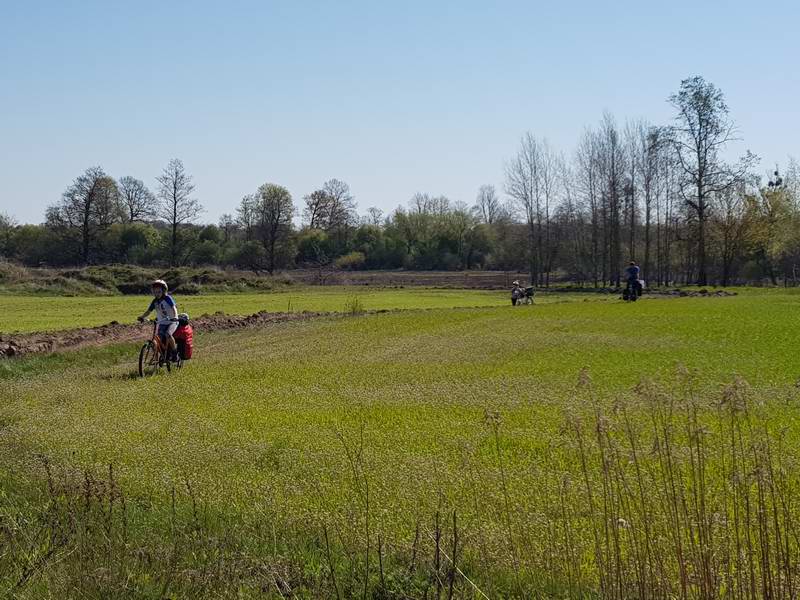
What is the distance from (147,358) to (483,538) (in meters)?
12.2

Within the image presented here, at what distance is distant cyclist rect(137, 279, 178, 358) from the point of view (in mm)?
16344

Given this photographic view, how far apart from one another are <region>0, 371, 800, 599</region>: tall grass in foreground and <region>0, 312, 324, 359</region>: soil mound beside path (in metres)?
15.8

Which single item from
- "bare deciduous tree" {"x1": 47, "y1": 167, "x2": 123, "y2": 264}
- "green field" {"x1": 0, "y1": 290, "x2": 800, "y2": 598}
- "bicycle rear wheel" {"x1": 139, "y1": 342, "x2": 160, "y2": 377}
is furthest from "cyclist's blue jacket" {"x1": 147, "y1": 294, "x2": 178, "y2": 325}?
"bare deciduous tree" {"x1": 47, "y1": 167, "x2": 123, "y2": 264}

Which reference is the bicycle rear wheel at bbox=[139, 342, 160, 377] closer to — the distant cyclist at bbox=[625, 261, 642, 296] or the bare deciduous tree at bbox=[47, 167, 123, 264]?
the distant cyclist at bbox=[625, 261, 642, 296]

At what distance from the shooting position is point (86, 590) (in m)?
5.02

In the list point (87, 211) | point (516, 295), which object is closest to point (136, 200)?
point (87, 211)

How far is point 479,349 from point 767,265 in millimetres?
56933

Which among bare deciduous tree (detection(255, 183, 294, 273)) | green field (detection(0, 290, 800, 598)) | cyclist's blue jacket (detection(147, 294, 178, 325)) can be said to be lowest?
green field (detection(0, 290, 800, 598))

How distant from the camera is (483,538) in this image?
5.84 m

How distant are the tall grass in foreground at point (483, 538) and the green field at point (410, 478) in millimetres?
25

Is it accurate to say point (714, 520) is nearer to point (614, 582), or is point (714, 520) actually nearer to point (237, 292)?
point (614, 582)

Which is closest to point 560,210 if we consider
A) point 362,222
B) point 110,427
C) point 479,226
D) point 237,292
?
point 479,226

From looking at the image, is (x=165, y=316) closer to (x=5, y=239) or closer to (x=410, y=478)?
(x=410, y=478)

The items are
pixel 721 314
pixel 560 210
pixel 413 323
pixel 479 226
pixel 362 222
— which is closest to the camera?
pixel 721 314
